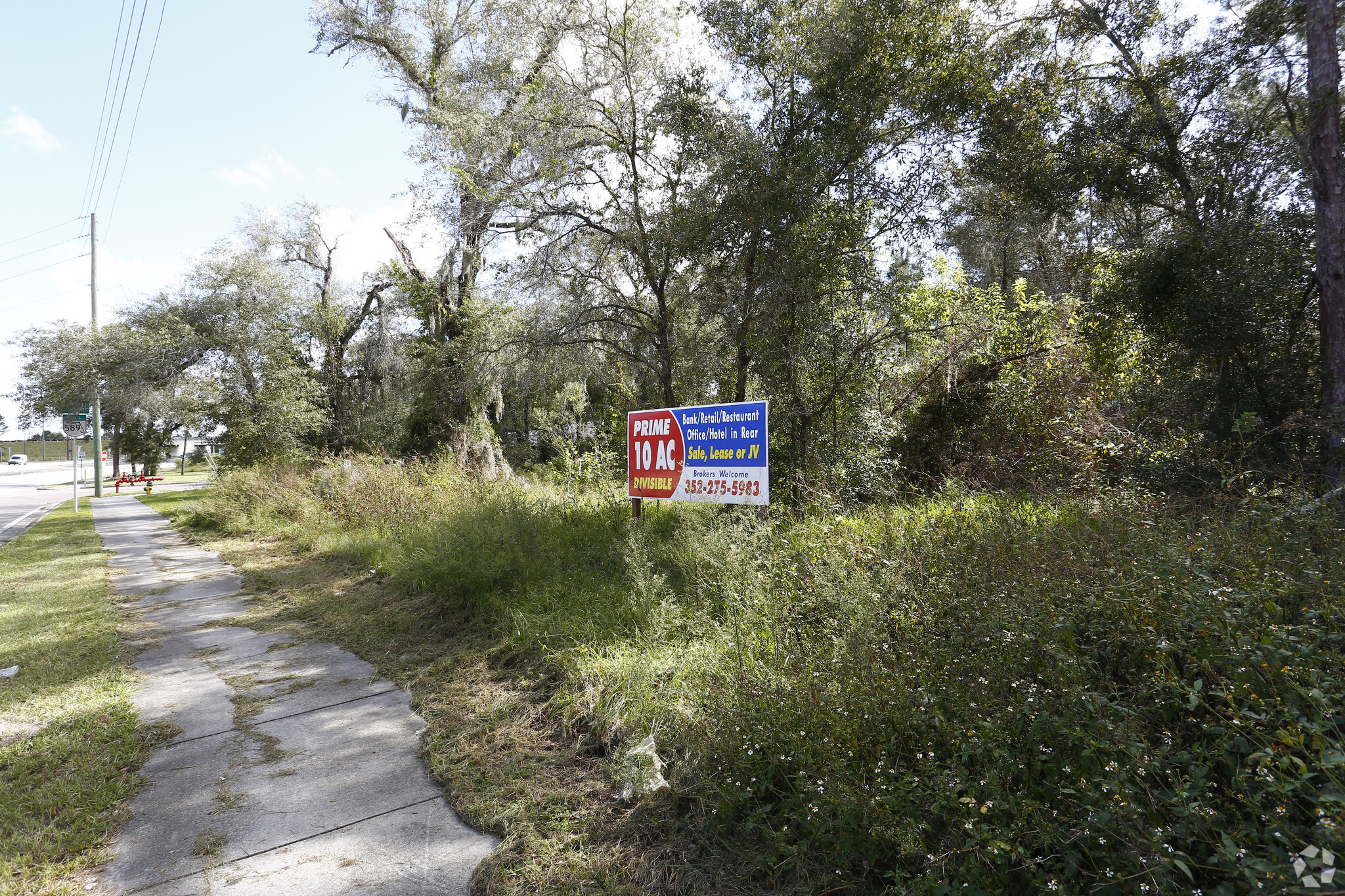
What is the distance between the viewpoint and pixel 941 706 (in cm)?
275

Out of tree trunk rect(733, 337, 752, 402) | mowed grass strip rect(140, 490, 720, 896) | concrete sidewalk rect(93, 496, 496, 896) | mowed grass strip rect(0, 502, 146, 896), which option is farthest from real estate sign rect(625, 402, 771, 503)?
mowed grass strip rect(0, 502, 146, 896)

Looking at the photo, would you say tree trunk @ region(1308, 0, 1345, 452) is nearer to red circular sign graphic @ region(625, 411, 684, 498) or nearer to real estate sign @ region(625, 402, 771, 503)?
real estate sign @ region(625, 402, 771, 503)

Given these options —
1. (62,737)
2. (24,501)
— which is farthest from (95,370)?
(62,737)

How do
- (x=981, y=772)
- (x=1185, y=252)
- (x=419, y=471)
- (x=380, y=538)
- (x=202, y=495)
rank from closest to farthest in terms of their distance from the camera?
(x=981, y=772) < (x=1185, y=252) < (x=380, y=538) < (x=419, y=471) < (x=202, y=495)

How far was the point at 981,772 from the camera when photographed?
2.43 meters

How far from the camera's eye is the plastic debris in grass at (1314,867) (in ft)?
4.57

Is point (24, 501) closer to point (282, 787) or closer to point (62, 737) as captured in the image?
point (62, 737)

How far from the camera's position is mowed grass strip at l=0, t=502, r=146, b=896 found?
2.94m

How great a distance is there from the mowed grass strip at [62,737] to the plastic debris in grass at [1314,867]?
4.16 m

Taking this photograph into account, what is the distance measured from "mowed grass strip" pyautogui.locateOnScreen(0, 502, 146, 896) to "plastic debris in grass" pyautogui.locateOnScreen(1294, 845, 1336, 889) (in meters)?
4.16

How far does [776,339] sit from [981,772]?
6758mm

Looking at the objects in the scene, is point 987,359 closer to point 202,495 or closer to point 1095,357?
point 1095,357

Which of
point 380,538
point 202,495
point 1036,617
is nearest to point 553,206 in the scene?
point 380,538

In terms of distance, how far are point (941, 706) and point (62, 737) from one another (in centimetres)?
512
